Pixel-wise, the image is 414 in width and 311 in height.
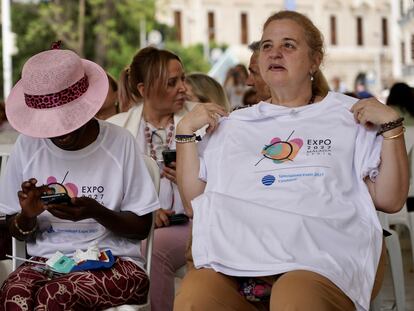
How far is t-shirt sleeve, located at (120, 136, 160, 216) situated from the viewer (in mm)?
3902

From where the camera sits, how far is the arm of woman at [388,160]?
3.59 m

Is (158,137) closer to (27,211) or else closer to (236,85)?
(27,211)

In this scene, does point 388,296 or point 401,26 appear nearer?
point 388,296

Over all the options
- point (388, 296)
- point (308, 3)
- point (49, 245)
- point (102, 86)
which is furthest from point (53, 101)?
point (308, 3)

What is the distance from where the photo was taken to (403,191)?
3.65m

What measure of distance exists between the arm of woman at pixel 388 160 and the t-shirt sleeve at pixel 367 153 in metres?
0.02

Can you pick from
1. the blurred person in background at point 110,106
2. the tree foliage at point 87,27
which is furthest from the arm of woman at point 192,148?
the tree foliage at point 87,27

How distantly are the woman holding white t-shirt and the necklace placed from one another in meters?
1.35

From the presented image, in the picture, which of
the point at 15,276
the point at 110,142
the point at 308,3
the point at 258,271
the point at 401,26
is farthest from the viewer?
the point at 308,3

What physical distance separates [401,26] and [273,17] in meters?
60.4

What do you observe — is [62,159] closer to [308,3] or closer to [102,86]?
[102,86]

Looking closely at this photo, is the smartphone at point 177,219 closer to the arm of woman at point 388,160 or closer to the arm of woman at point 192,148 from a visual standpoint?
the arm of woman at point 192,148

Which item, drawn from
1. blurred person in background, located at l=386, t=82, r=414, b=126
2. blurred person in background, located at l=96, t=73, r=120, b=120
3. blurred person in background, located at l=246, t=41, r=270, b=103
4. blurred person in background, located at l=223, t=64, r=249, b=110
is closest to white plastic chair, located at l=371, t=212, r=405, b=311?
blurred person in background, located at l=246, t=41, r=270, b=103

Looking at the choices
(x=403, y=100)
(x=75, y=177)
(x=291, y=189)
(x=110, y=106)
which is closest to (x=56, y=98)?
(x=75, y=177)
